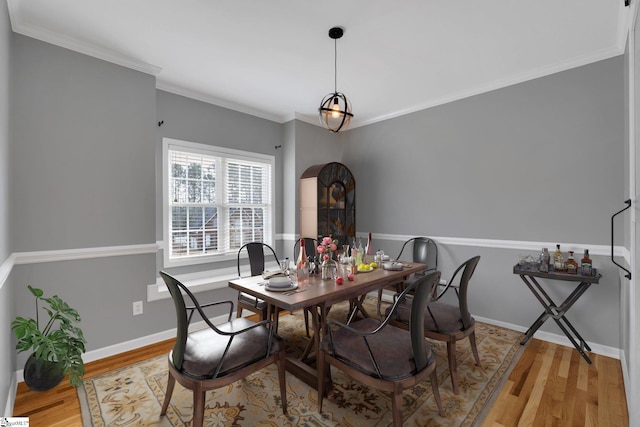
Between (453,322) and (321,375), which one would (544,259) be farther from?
Answer: (321,375)

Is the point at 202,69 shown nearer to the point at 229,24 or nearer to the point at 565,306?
the point at 229,24

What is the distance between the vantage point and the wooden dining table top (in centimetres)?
193

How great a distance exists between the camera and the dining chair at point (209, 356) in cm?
160

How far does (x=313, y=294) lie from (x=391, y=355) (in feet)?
2.07

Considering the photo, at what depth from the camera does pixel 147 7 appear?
2.16 metres

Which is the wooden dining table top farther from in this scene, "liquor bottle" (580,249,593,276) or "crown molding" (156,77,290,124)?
"crown molding" (156,77,290,124)

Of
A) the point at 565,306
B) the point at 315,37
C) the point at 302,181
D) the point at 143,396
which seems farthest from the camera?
the point at 302,181

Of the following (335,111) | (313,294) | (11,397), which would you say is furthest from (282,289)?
(11,397)

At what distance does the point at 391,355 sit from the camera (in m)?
1.75

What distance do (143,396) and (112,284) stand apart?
117 centimetres

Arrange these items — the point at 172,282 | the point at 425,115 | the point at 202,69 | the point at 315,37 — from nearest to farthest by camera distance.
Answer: the point at 172,282
the point at 315,37
the point at 202,69
the point at 425,115

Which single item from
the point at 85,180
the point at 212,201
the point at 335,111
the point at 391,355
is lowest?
the point at 391,355

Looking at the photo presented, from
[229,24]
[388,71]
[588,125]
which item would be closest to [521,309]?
[588,125]

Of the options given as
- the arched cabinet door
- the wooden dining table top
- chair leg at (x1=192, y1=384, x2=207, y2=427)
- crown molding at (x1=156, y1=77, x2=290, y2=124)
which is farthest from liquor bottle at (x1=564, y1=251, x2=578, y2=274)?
crown molding at (x1=156, y1=77, x2=290, y2=124)
